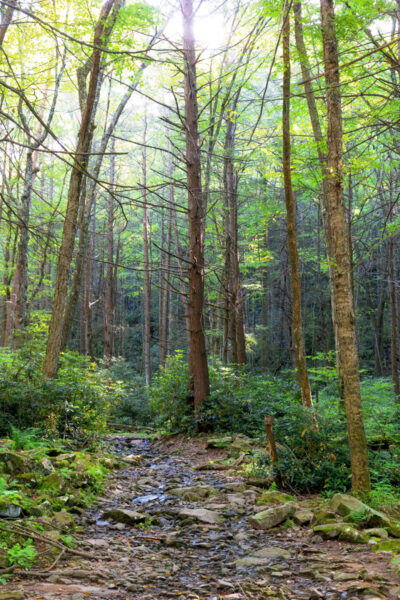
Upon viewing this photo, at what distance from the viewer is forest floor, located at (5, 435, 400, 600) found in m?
3.13

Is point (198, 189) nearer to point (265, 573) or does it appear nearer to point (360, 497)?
point (360, 497)

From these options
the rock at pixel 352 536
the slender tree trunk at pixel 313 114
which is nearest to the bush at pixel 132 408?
the slender tree trunk at pixel 313 114

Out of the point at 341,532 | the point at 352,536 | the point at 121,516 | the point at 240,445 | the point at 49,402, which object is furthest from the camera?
the point at 240,445

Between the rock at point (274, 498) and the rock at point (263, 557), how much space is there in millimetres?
1386

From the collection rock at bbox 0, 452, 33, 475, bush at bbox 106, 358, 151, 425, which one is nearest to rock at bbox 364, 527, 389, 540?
rock at bbox 0, 452, 33, 475

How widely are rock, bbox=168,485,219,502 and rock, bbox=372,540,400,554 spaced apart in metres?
2.70

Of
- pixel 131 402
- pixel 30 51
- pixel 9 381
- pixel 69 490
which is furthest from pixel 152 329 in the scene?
pixel 69 490

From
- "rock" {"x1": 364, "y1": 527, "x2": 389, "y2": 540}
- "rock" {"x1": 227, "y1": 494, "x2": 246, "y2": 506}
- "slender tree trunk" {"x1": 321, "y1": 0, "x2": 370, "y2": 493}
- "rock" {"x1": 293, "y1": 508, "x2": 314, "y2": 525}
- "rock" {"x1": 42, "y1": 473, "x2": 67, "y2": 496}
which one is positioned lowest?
"rock" {"x1": 227, "y1": 494, "x2": 246, "y2": 506}

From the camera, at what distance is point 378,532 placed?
4102 mm

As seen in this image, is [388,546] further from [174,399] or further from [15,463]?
[174,399]

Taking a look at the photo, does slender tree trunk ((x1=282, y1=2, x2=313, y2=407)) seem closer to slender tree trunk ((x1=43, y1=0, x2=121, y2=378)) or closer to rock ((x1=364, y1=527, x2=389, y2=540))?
slender tree trunk ((x1=43, y1=0, x2=121, y2=378))

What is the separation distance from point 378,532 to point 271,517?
45.0 inches

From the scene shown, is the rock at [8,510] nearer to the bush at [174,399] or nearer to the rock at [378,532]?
the rock at [378,532]

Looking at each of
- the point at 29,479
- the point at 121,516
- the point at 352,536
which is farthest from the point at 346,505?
the point at 29,479
